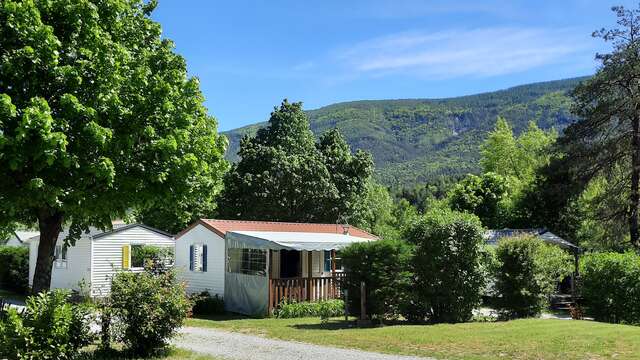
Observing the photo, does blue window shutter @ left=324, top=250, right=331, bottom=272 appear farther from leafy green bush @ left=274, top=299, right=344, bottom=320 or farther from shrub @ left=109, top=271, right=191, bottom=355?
shrub @ left=109, top=271, right=191, bottom=355

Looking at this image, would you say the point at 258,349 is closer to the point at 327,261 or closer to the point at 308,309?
the point at 308,309

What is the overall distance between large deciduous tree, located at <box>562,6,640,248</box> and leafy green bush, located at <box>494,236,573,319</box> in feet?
34.0

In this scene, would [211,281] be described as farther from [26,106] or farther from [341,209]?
[341,209]

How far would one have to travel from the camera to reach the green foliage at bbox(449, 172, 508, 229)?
41.8 metres

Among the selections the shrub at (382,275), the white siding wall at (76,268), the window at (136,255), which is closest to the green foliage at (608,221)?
the shrub at (382,275)

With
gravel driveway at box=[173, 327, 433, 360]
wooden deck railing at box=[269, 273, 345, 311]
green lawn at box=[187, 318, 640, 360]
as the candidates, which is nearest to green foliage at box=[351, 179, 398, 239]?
wooden deck railing at box=[269, 273, 345, 311]

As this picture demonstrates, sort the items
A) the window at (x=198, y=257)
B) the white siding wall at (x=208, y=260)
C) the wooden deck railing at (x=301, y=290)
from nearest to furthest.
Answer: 1. the wooden deck railing at (x=301, y=290)
2. the white siding wall at (x=208, y=260)
3. the window at (x=198, y=257)

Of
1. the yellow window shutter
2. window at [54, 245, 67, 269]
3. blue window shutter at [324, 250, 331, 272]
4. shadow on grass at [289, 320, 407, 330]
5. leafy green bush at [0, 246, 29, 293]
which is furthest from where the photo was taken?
leafy green bush at [0, 246, 29, 293]

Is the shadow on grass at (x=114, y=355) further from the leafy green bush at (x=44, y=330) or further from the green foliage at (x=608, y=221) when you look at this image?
the green foliage at (x=608, y=221)

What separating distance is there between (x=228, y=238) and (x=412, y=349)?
1105 centimetres

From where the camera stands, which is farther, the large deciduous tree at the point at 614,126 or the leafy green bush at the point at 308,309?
the large deciduous tree at the point at 614,126

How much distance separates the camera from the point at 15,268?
99.0 ft

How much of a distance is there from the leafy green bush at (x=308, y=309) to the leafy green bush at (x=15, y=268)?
15277 millimetres

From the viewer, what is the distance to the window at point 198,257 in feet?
77.1
